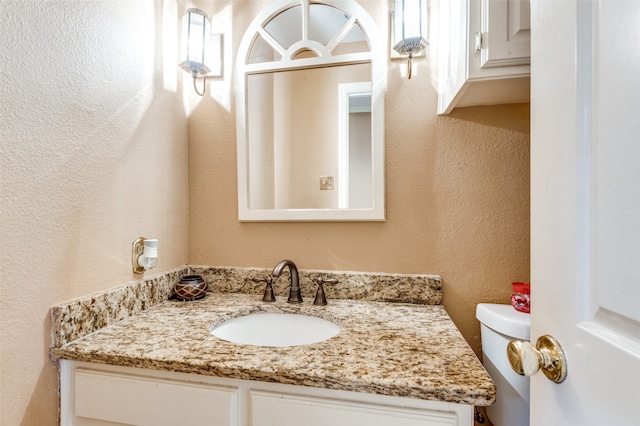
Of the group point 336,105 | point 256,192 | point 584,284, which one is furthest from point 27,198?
point 584,284

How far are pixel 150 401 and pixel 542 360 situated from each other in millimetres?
806

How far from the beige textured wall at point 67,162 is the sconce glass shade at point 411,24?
850 millimetres

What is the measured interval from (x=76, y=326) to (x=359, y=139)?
1.02m

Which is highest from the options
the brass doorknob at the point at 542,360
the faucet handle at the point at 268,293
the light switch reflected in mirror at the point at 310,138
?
the light switch reflected in mirror at the point at 310,138

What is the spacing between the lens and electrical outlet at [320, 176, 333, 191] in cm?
124

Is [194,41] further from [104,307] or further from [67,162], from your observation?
[104,307]

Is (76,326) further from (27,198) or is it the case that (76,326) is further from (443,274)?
(443,274)

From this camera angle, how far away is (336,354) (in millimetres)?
761

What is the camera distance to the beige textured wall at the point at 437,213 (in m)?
1.12

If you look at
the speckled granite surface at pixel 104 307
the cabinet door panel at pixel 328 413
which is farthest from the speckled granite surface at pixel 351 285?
the cabinet door panel at pixel 328 413

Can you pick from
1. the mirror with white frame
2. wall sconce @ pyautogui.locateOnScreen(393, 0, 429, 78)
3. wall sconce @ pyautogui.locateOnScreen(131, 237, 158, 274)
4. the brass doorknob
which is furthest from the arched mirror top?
the brass doorknob

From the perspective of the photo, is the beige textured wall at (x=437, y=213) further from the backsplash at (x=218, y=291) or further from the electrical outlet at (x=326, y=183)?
the electrical outlet at (x=326, y=183)

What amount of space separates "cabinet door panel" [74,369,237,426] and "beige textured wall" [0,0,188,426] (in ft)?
0.31

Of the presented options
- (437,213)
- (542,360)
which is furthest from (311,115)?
(542,360)
